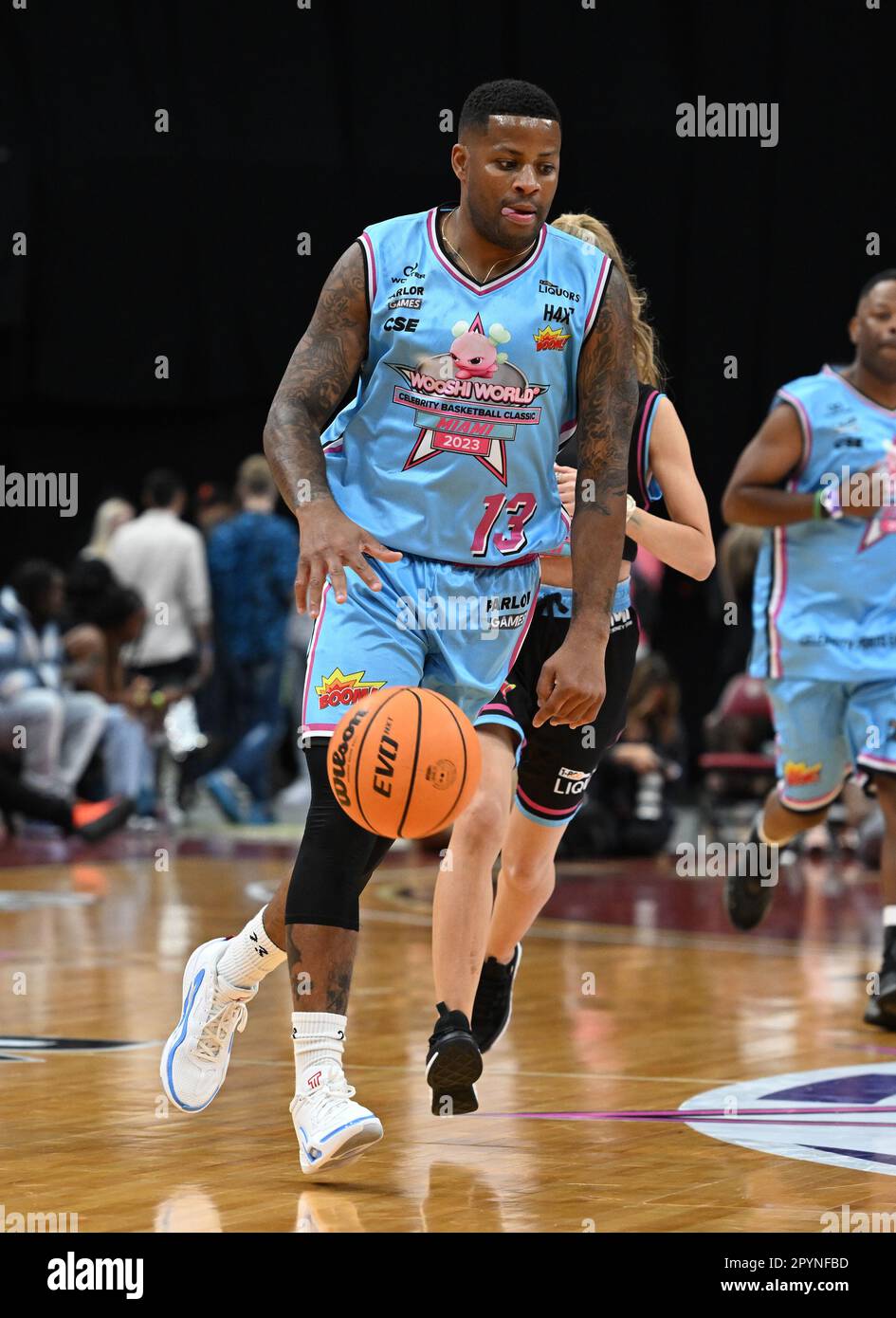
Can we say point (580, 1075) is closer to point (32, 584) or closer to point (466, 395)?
point (466, 395)

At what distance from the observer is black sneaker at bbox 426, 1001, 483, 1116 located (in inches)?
172

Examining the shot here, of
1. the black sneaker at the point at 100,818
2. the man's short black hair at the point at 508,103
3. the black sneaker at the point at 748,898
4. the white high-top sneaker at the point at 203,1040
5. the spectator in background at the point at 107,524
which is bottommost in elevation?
the black sneaker at the point at 100,818

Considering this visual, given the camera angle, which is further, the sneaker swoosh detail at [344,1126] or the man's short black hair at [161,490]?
the man's short black hair at [161,490]

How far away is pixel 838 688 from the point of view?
22.9 feet

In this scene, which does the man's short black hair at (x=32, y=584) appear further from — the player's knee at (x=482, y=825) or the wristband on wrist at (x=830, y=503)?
the player's knee at (x=482, y=825)

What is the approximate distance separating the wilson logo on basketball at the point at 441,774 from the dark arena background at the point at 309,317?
1.14 meters

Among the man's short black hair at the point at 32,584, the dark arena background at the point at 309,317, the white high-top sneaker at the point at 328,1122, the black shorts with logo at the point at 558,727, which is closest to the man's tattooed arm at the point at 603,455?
the black shorts with logo at the point at 558,727

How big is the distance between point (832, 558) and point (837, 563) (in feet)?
0.08

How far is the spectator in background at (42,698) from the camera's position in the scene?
489 inches

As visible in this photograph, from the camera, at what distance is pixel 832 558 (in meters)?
6.96

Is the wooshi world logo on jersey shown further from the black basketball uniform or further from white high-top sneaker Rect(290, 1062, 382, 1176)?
white high-top sneaker Rect(290, 1062, 382, 1176)

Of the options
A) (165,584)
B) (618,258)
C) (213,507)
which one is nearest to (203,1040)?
(618,258)
